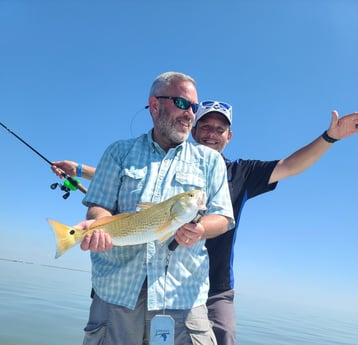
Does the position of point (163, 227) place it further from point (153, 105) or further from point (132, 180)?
point (153, 105)

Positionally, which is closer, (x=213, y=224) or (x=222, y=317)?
(x=213, y=224)

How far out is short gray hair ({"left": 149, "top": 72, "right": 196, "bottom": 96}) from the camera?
168 inches

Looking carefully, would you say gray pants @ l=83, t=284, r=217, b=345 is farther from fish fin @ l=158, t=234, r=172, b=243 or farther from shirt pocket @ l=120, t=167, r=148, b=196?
shirt pocket @ l=120, t=167, r=148, b=196

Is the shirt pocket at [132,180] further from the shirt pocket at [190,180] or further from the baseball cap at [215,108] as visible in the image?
the baseball cap at [215,108]

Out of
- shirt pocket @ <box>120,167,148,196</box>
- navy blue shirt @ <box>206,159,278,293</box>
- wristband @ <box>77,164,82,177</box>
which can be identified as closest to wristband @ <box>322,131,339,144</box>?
navy blue shirt @ <box>206,159,278,293</box>

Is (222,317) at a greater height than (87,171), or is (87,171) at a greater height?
(87,171)

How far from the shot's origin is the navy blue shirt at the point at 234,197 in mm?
5207

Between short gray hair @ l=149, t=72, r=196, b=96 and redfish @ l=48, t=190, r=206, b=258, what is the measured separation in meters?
1.49

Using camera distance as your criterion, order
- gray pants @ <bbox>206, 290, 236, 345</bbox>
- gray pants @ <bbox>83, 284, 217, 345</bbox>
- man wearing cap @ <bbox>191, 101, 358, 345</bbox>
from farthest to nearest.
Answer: man wearing cap @ <bbox>191, 101, 358, 345</bbox>
gray pants @ <bbox>206, 290, 236, 345</bbox>
gray pants @ <bbox>83, 284, 217, 345</bbox>

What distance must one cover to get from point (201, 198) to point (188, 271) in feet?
2.47

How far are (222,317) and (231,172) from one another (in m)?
2.03

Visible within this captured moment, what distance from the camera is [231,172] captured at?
580 cm

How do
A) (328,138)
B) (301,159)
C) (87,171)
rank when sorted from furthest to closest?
(87,171) < (301,159) < (328,138)

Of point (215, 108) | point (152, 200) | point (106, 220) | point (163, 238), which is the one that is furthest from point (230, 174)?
point (106, 220)
